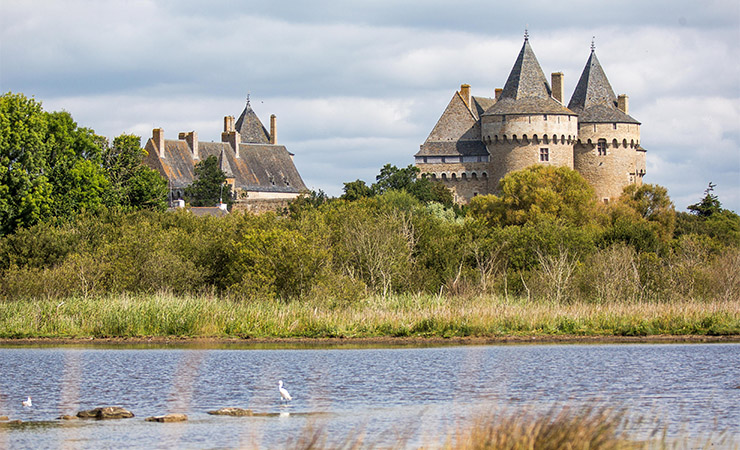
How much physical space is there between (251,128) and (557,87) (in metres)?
33.8

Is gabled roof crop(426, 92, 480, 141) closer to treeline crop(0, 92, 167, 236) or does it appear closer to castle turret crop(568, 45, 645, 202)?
castle turret crop(568, 45, 645, 202)

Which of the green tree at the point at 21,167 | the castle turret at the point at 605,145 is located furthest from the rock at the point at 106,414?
the castle turret at the point at 605,145

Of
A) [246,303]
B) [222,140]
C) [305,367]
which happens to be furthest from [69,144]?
[222,140]

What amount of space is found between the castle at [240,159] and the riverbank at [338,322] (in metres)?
54.4

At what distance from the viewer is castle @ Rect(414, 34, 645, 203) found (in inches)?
3484

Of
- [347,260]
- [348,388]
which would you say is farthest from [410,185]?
[348,388]

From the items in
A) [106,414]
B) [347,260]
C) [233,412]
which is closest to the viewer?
[106,414]

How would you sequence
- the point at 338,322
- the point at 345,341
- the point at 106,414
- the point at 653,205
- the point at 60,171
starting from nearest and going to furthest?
the point at 106,414 → the point at 345,341 → the point at 338,322 → the point at 60,171 → the point at 653,205

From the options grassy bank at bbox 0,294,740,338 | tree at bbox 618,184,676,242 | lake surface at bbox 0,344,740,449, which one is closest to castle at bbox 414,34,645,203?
tree at bbox 618,184,676,242

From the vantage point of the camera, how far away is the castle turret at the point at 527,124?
8819cm

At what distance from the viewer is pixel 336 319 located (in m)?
33.8

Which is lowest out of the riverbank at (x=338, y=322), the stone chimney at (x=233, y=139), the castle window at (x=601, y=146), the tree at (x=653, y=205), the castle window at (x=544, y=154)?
the riverbank at (x=338, y=322)

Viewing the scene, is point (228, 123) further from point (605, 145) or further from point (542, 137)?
point (605, 145)

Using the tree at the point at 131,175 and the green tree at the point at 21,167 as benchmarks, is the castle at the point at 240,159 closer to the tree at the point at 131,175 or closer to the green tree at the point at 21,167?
the tree at the point at 131,175
